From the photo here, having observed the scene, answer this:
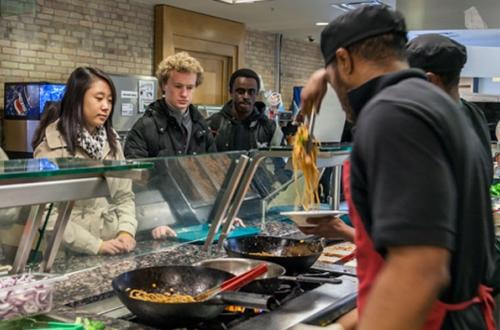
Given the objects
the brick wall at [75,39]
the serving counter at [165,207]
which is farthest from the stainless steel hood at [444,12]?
the brick wall at [75,39]

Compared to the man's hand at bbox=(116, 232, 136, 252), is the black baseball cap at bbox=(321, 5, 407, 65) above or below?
above

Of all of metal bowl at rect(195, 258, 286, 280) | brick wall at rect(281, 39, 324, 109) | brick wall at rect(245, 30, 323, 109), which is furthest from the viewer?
brick wall at rect(281, 39, 324, 109)

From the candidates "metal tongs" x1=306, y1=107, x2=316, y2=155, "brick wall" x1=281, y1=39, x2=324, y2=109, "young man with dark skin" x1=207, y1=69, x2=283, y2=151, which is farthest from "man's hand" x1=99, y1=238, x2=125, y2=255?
"brick wall" x1=281, y1=39, x2=324, y2=109

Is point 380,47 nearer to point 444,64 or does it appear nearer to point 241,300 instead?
point 241,300

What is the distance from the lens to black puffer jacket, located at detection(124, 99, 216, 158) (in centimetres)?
382

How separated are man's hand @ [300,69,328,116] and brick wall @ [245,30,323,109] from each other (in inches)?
353

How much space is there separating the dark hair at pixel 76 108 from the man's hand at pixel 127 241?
0.69 metres

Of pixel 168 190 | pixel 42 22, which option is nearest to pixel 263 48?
pixel 42 22

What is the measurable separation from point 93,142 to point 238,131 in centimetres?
173

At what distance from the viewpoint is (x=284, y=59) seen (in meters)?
11.9

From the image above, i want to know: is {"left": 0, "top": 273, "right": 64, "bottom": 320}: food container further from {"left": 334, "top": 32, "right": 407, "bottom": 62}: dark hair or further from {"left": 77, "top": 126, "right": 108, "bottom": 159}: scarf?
{"left": 77, "top": 126, "right": 108, "bottom": 159}: scarf

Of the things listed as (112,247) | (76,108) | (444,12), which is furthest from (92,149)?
(444,12)

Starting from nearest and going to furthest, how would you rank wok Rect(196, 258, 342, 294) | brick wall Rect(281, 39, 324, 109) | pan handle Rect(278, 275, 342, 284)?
wok Rect(196, 258, 342, 294) < pan handle Rect(278, 275, 342, 284) < brick wall Rect(281, 39, 324, 109)

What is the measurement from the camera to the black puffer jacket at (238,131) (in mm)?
4602
